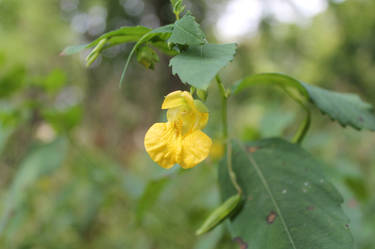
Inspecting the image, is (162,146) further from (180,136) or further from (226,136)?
(226,136)

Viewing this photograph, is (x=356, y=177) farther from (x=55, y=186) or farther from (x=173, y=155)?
(x=55, y=186)

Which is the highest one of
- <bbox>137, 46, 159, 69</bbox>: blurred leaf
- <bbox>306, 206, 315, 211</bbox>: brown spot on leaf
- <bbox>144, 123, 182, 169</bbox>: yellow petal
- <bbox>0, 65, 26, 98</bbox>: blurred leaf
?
<bbox>137, 46, 159, 69</bbox>: blurred leaf

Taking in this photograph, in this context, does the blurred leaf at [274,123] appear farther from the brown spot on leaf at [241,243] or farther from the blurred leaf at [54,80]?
the blurred leaf at [54,80]

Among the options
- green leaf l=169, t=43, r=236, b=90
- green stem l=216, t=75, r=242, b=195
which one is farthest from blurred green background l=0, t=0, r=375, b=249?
green leaf l=169, t=43, r=236, b=90

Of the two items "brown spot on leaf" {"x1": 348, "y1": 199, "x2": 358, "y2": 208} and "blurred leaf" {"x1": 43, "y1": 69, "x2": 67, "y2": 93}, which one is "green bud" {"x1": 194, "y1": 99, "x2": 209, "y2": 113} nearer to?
"brown spot on leaf" {"x1": 348, "y1": 199, "x2": 358, "y2": 208}

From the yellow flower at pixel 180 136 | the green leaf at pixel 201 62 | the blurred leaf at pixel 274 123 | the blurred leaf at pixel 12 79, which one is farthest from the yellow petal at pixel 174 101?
the blurred leaf at pixel 12 79
